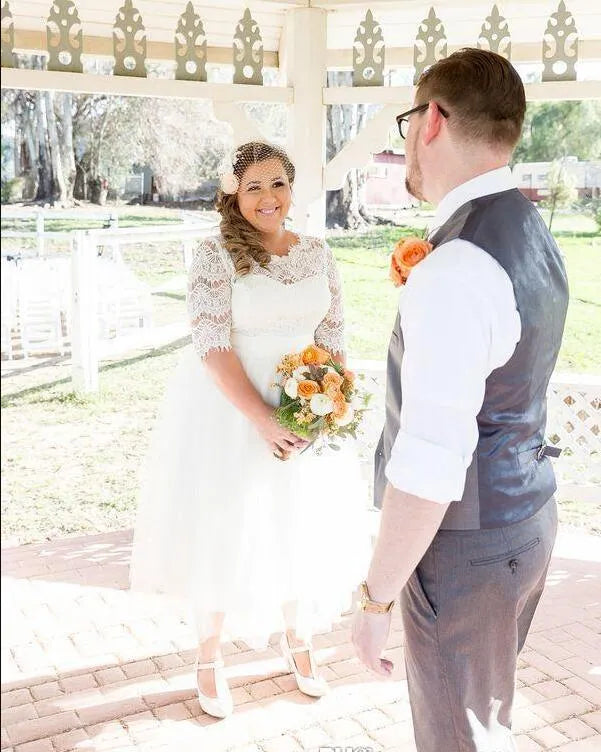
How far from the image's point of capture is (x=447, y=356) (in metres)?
1.51

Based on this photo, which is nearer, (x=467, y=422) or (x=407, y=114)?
(x=467, y=422)

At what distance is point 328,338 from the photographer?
3.32 meters

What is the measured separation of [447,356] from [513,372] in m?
0.17

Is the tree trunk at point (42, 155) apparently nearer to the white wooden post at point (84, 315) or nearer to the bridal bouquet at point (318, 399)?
the white wooden post at point (84, 315)

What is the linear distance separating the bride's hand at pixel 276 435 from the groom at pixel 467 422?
3.86ft

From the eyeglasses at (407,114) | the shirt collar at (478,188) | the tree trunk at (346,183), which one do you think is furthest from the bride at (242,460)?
the tree trunk at (346,183)

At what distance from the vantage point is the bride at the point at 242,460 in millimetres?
3037

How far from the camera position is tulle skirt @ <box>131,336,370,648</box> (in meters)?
3.08

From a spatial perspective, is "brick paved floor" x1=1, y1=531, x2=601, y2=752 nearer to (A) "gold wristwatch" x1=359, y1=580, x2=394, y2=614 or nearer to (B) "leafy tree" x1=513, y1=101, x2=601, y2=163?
(A) "gold wristwatch" x1=359, y1=580, x2=394, y2=614

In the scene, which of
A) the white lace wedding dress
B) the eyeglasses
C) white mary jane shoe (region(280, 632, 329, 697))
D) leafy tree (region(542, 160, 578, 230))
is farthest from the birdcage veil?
leafy tree (region(542, 160, 578, 230))

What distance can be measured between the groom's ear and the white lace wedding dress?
1.46 m

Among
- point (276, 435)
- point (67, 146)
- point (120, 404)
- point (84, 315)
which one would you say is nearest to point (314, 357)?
point (276, 435)

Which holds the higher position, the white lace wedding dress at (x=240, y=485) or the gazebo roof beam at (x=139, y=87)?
the gazebo roof beam at (x=139, y=87)

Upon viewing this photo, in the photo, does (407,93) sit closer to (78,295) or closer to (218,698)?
(218,698)
